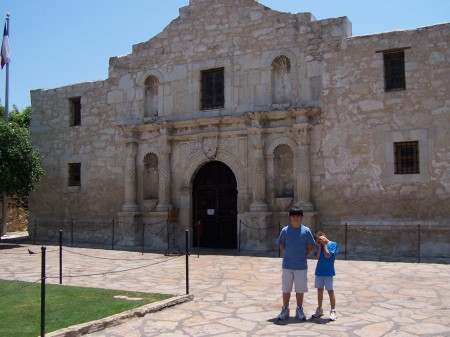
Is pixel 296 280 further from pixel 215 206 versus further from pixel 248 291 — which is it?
pixel 215 206

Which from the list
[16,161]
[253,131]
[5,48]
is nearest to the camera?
[253,131]

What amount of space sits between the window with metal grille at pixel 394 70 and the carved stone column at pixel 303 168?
247 cm

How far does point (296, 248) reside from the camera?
6922 mm

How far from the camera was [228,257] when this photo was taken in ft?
44.4

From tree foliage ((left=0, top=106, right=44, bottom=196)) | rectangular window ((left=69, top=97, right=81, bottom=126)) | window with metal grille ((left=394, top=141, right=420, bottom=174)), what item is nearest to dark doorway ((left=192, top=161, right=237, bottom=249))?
window with metal grille ((left=394, top=141, right=420, bottom=174))

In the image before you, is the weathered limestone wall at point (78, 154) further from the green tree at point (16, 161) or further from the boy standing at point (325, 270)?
→ the boy standing at point (325, 270)

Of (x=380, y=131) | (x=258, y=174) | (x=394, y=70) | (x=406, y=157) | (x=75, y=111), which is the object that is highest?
(x=394, y=70)

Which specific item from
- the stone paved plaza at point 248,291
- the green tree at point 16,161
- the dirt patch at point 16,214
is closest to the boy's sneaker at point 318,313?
the stone paved plaza at point 248,291

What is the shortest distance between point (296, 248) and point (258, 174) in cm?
794

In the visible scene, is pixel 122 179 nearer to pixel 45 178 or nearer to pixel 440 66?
pixel 45 178

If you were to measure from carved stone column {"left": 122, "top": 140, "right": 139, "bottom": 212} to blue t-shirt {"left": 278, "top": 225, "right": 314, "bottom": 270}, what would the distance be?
34.7 ft

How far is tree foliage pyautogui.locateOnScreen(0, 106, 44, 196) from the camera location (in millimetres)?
16234

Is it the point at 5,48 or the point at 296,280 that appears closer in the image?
the point at 296,280

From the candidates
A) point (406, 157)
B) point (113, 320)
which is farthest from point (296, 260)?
point (406, 157)
